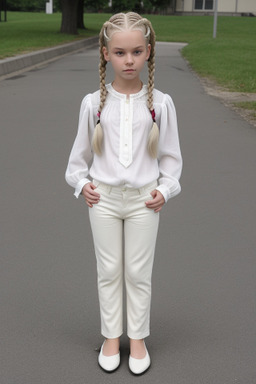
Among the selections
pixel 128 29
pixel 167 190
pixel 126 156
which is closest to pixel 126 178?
pixel 126 156

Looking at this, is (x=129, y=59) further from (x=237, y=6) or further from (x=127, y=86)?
(x=237, y=6)

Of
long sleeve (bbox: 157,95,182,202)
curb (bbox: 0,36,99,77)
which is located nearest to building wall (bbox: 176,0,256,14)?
curb (bbox: 0,36,99,77)

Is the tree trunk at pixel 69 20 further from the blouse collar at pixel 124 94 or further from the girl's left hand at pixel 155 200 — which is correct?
the girl's left hand at pixel 155 200

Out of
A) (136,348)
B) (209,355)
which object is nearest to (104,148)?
(136,348)

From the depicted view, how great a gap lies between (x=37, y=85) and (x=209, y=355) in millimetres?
11606

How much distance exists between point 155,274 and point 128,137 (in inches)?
65.4

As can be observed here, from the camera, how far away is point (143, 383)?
301 centimetres

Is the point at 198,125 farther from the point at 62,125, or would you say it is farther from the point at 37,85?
the point at 37,85

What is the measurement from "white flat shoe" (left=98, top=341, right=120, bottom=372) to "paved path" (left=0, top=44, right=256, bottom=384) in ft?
0.12

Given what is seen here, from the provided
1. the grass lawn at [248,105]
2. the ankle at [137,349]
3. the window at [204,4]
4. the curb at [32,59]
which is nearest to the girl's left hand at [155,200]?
the ankle at [137,349]

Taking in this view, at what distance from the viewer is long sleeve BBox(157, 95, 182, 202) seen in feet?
9.66

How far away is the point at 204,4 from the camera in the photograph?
249 ft

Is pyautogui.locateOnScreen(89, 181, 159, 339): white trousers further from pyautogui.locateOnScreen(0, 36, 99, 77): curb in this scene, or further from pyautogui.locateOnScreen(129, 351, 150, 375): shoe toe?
pyautogui.locateOnScreen(0, 36, 99, 77): curb

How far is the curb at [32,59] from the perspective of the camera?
55.3 ft
